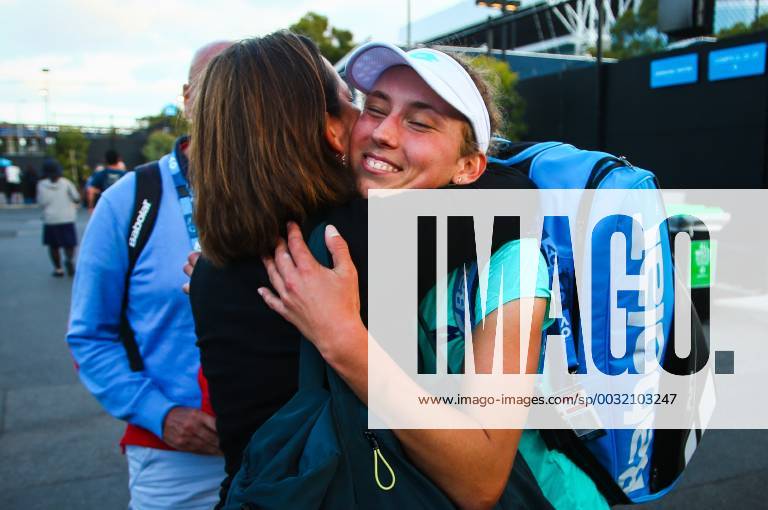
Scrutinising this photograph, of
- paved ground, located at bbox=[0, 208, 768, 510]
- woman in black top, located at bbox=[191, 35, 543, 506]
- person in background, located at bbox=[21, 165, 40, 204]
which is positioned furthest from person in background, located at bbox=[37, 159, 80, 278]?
person in background, located at bbox=[21, 165, 40, 204]

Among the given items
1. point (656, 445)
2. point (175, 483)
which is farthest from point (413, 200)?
point (175, 483)

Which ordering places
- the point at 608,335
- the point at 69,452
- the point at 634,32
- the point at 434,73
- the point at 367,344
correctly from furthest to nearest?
the point at 634,32 → the point at 69,452 → the point at 608,335 → the point at 434,73 → the point at 367,344

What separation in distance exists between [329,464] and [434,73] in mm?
784

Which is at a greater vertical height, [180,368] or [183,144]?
[183,144]

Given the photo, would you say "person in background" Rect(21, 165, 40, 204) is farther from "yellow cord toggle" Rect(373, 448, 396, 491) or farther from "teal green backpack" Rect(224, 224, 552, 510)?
"yellow cord toggle" Rect(373, 448, 396, 491)

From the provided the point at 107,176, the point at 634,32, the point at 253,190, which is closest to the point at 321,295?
the point at 253,190

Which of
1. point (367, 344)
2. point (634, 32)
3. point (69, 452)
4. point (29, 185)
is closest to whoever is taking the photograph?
point (367, 344)

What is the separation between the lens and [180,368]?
1945 millimetres

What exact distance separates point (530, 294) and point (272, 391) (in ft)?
1.80

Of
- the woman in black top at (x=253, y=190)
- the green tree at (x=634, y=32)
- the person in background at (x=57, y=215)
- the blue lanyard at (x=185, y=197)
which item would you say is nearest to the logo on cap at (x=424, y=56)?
the woman in black top at (x=253, y=190)

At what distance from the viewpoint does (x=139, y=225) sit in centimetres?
191

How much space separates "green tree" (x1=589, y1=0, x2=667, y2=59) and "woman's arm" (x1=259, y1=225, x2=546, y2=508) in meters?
18.6

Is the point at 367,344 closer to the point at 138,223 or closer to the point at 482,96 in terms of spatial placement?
the point at 482,96

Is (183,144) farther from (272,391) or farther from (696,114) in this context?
(696,114)
